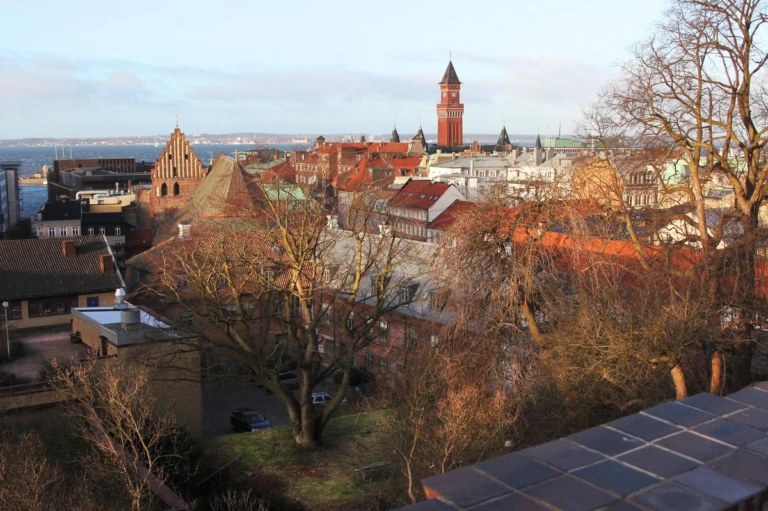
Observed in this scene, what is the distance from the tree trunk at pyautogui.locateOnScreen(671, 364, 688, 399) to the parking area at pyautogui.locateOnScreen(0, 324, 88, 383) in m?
18.0

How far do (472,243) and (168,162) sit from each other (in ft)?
168

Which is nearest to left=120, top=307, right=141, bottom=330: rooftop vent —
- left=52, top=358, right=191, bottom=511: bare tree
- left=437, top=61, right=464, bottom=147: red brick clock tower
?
left=52, top=358, right=191, bottom=511: bare tree

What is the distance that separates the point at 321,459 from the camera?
20688 millimetres

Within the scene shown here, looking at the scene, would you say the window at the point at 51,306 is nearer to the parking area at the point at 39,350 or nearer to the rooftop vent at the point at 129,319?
the parking area at the point at 39,350

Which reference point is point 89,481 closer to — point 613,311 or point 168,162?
point 613,311

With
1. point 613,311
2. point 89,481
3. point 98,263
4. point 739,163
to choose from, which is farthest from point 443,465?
point 98,263

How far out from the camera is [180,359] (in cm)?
2541

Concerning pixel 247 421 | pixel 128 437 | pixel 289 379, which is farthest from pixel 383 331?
pixel 289 379

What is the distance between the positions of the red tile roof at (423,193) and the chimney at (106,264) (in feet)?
99.9

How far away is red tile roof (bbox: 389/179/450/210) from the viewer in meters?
64.8

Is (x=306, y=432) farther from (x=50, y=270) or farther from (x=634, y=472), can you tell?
(x=50, y=270)

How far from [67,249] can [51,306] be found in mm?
3628

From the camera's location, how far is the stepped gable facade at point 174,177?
64250mm

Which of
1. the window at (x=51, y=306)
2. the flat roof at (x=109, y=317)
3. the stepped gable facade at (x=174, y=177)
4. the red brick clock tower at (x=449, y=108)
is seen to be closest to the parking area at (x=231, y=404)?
the flat roof at (x=109, y=317)
